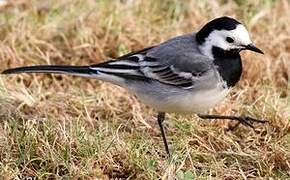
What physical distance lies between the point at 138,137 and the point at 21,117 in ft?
2.56

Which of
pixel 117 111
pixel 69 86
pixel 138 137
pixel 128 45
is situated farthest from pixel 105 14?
pixel 138 137

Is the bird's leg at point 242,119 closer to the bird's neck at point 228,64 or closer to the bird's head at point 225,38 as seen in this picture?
the bird's neck at point 228,64

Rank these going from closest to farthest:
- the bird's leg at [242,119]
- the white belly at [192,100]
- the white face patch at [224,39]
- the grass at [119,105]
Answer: the grass at [119,105]
the white belly at [192,100]
the white face patch at [224,39]
the bird's leg at [242,119]

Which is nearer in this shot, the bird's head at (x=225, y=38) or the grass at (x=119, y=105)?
the grass at (x=119, y=105)

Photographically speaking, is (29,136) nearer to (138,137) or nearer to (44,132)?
(44,132)

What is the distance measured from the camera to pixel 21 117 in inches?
208

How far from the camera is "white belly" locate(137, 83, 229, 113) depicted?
15.6 ft

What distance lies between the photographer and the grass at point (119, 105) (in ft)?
15.1

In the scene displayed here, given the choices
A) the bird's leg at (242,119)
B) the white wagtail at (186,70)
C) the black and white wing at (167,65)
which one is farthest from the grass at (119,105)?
the black and white wing at (167,65)

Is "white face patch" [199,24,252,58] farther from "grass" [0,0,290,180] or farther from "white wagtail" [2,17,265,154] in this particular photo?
"grass" [0,0,290,180]

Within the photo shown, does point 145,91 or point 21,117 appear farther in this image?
point 21,117

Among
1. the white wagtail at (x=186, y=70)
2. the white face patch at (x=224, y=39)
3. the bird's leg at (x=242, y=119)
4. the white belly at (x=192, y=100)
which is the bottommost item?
the bird's leg at (x=242, y=119)

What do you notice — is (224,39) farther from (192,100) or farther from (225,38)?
(192,100)

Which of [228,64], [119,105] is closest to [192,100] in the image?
[228,64]
